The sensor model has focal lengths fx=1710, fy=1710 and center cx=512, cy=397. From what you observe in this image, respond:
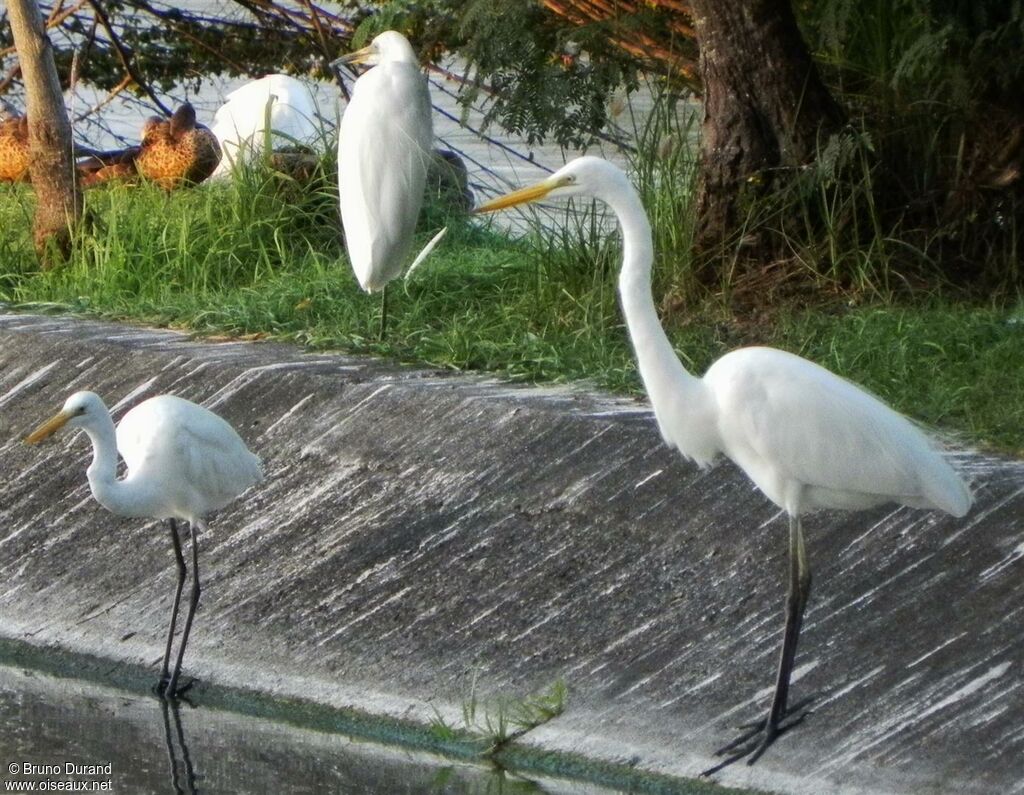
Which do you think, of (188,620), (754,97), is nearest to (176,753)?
(188,620)

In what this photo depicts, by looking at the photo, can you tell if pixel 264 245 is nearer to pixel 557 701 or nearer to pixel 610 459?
pixel 610 459

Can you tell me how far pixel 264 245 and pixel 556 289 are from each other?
6.73 ft

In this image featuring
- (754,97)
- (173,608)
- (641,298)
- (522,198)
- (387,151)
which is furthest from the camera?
(387,151)

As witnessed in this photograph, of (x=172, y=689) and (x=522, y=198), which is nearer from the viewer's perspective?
(x=522, y=198)

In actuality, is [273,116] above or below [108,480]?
above

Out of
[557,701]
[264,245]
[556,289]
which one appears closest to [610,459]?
[557,701]

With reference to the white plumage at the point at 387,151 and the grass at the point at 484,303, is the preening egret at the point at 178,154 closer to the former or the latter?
the grass at the point at 484,303

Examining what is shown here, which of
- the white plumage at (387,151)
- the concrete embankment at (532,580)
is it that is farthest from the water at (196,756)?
the white plumage at (387,151)

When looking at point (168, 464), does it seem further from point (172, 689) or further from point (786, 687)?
point (786, 687)

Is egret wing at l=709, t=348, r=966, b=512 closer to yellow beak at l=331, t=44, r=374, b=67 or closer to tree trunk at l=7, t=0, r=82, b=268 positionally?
yellow beak at l=331, t=44, r=374, b=67

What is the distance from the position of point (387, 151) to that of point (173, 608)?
2579 mm

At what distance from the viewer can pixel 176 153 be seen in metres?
9.95

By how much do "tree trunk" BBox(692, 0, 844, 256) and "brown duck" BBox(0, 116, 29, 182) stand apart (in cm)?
553

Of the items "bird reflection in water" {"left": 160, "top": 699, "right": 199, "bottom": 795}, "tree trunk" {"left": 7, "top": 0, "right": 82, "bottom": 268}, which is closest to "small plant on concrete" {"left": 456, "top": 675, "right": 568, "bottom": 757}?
"bird reflection in water" {"left": 160, "top": 699, "right": 199, "bottom": 795}
